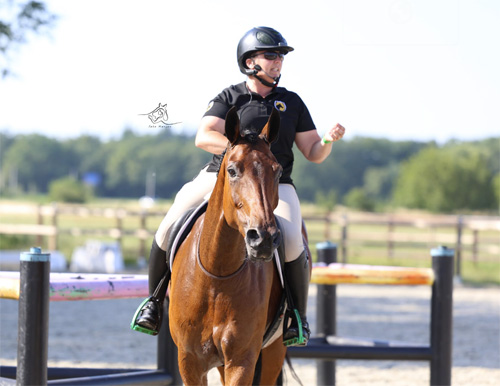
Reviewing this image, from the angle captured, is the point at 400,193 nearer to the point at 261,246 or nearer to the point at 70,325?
the point at 70,325

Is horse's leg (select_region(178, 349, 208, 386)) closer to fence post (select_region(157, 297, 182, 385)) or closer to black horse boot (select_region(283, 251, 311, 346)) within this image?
black horse boot (select_region(283, 251, 311, 346))

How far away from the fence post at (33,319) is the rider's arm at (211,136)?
1.04 m

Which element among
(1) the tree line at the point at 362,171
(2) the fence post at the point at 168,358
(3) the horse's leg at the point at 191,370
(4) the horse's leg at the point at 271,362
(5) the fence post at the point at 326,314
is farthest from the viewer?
(1) the tree line at the point at 362,171

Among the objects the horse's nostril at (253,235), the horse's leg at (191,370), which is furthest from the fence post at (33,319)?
the horse's nostril at (253,235)

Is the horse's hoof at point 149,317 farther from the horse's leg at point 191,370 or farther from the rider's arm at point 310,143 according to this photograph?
the rider's arm at point 310,143

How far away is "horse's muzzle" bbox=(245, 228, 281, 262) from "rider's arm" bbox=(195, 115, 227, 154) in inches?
34.5

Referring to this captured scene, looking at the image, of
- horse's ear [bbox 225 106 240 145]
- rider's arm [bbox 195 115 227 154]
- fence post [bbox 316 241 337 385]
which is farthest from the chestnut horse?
fence post [bbox 316 241 337 385]

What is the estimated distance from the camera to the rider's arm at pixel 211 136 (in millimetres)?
3809

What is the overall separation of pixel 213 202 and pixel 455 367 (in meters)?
5.53

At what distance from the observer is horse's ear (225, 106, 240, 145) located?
3.36 metres

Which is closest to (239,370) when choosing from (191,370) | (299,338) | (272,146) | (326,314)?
(191,370)

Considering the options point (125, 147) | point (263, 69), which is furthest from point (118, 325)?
point (125, 147)

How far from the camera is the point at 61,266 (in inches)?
696

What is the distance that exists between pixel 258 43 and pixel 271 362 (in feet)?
6.13
